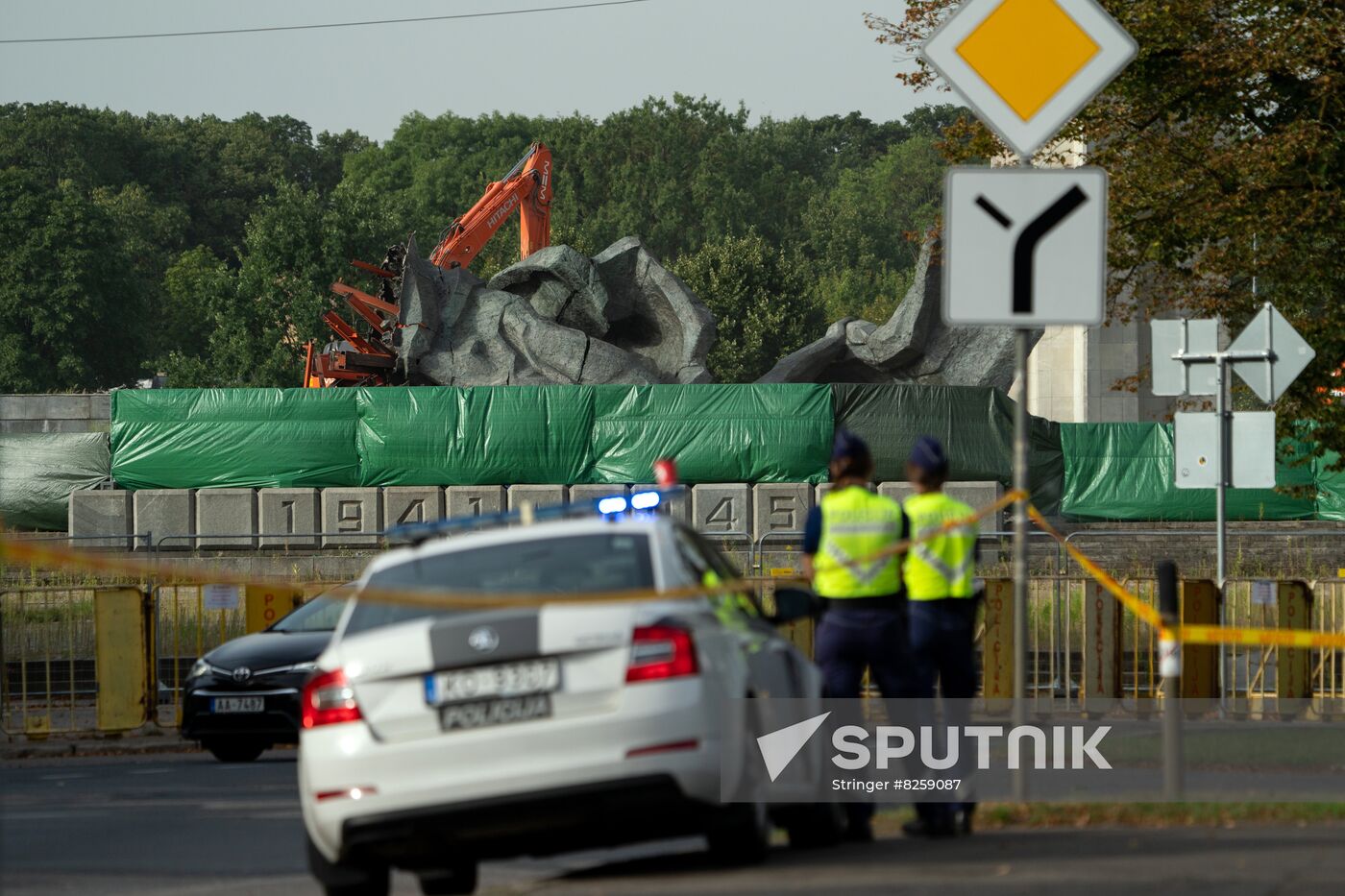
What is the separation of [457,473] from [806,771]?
28.1 meters

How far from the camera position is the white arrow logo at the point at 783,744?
842 cm

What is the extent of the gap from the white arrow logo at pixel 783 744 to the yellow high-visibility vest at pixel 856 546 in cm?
76

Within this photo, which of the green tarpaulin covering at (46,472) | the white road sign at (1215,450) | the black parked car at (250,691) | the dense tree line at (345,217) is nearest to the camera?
the black parked car at (250,691)

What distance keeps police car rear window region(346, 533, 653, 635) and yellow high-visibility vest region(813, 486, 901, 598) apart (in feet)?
4.56

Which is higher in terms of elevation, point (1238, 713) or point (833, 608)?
point (833, 608)

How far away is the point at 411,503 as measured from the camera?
35.7 meters

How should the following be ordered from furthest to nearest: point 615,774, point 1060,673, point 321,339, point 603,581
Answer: point 321,339
point 1060,673
point 603,581
point 615,774

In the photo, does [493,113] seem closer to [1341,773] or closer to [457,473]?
[457,473]

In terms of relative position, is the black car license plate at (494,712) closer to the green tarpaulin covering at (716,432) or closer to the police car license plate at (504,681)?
the police car license plate at (504,681)

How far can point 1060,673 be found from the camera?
2003 cm

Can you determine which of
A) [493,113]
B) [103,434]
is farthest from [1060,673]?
[493,113]

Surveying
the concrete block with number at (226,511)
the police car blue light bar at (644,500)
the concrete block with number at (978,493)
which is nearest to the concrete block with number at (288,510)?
the concrete block with number at (226,511)

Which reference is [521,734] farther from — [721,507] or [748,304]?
[748,304]
